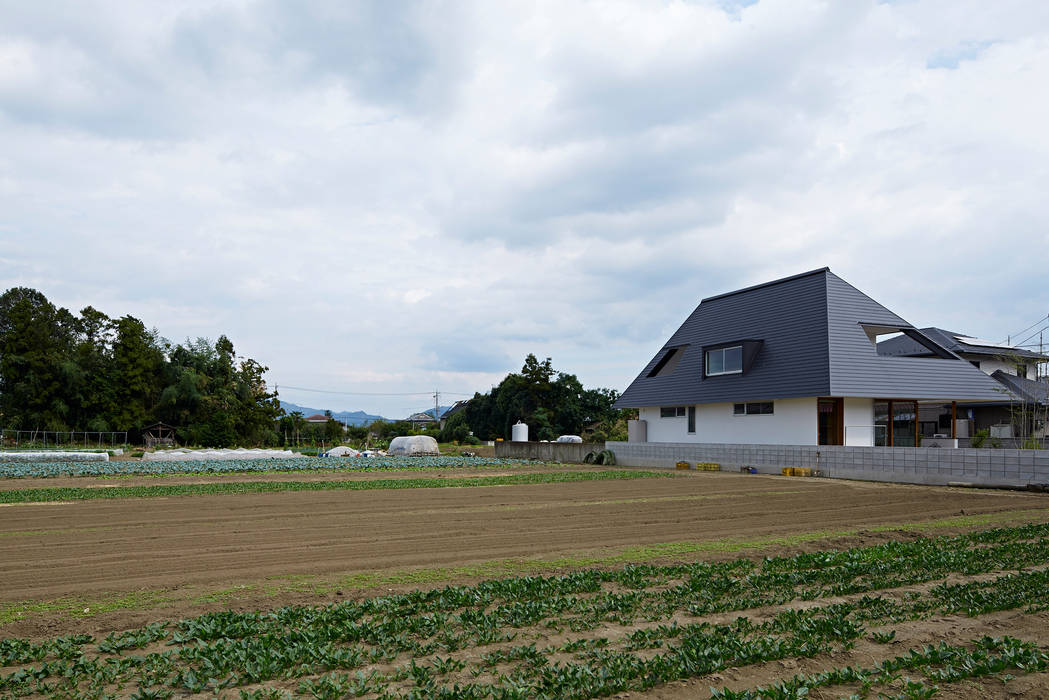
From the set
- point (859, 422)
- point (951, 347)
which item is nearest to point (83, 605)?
point (859, 422)

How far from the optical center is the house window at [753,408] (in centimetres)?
2687

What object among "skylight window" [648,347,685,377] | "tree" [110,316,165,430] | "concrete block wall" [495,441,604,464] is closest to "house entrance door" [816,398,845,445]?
"skylight window" [648,347,685,377]

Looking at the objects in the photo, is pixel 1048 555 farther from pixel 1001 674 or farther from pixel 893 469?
pixel 893 469

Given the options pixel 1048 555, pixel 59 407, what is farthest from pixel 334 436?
pixel 1048 555

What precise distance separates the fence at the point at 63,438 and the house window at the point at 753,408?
41841mm

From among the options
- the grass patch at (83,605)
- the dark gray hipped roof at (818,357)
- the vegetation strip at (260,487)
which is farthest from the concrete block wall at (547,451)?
the grass patch at (83,605)

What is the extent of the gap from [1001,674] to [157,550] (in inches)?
350

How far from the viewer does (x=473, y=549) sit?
9.04 meters

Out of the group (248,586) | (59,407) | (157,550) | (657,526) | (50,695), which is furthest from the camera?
(59,407)

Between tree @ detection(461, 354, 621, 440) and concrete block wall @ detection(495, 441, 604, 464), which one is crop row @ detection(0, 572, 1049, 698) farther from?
tree @ detection(461, 354, 621, 440)

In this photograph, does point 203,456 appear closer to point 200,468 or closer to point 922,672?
point 200,468

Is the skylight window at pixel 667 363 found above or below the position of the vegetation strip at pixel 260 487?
above

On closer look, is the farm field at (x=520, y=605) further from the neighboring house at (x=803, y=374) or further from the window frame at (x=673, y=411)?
the window frame at (x=673, y=411)

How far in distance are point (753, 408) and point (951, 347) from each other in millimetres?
14827
